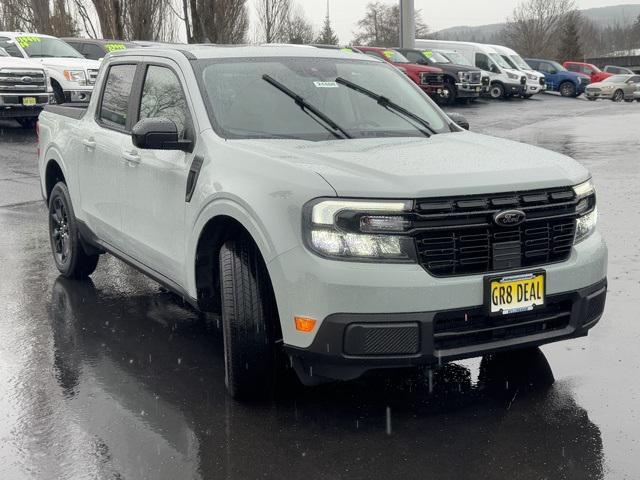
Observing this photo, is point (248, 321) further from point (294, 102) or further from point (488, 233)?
point (294, 102)

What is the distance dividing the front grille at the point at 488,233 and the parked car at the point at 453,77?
25630 mm

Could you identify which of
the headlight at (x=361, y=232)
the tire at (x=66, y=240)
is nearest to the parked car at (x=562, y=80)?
the tire at (x=66, y=240)

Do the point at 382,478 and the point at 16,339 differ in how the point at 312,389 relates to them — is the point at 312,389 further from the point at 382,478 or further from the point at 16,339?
the point at 16,339

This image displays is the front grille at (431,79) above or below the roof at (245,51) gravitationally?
below

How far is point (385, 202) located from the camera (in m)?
3.95

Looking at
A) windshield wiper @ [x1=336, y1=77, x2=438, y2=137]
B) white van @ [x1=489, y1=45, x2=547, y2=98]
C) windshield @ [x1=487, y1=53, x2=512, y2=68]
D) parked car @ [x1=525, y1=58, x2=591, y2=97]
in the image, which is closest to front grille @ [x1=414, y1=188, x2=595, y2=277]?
windshield wiper @ [x1=336, y1=77, x2=438, y2=137]

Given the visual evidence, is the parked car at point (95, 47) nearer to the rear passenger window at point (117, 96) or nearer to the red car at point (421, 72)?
the red car at point (421, 72)

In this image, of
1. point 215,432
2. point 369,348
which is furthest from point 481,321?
point 215,432

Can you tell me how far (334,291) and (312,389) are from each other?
3.36ft

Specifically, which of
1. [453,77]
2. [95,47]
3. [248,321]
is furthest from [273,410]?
[453,77]

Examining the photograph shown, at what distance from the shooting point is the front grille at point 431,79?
28.6 metres

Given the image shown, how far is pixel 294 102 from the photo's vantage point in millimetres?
5207

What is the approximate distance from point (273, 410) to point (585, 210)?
1.82 meters

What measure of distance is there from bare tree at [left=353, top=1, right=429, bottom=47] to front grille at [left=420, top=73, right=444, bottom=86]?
75.9 meters
